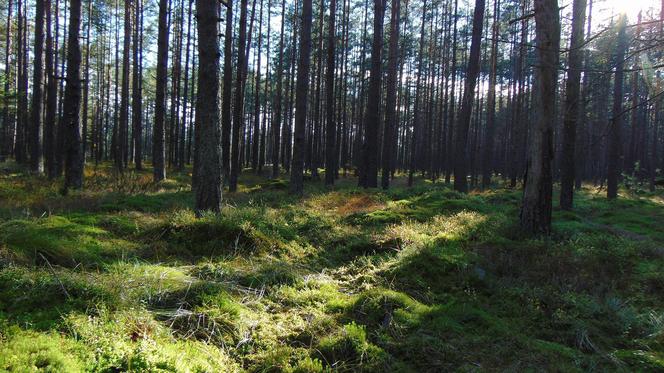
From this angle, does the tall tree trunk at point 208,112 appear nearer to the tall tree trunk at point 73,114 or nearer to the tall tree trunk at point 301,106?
the tall tree trunk at point 73,114

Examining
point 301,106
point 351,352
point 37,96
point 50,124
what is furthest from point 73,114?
point 351,352

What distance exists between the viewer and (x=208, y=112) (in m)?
7.98

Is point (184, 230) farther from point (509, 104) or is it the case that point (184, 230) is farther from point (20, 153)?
point (509, 104)

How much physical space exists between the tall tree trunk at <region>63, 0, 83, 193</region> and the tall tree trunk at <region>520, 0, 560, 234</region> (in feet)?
38.1

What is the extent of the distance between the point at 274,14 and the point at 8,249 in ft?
98.4

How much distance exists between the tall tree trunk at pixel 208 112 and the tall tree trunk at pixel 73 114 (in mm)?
5947

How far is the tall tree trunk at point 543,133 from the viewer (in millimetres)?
8188

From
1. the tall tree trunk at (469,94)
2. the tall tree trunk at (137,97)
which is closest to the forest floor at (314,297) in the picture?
the tall tree trunk at (469,94)

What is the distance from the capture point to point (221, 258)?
232 inches

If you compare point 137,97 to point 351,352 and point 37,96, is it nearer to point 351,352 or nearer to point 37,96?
point 37,96

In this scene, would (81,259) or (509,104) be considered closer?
(81,259)

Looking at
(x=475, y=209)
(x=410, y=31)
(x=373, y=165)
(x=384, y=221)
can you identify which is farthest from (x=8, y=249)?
(x=410, y=31)

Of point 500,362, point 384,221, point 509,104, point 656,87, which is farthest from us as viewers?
point 509,104

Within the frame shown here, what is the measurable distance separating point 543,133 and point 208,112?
644 cm
